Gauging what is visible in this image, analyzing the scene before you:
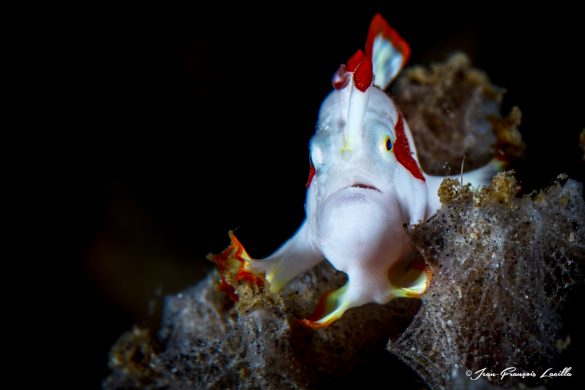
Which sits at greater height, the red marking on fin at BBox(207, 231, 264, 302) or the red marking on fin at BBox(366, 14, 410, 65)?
the red marking on fin at BBox(366, 14, 410, 65)

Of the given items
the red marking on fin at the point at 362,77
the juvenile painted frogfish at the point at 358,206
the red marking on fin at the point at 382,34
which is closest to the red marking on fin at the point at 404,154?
the juvenile painted frogfish at the point at 358,206

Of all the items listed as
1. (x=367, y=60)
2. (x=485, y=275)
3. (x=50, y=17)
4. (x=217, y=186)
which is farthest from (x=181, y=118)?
(x=485, y=275)

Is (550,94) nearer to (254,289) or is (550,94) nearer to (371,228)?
(371,228)

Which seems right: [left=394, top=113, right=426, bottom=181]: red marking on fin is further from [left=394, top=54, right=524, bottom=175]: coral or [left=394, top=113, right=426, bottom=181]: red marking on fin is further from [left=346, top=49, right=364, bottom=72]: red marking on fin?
[left=394, top=54, right=524, bottom=175]: coral

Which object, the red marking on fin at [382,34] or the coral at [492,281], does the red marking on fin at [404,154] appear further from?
the red marking on fin at [382,34]

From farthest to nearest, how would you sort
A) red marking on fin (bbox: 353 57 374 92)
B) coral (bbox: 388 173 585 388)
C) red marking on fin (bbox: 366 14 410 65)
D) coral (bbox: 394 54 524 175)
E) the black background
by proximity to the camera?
the black background < coral (bbox: 394 54 524 175) < red marking on fin (bbox: 366 14 410 65) < red marking on fin (bbox: 353 57 374 92) < coral (bbox: 388 173 585 388)

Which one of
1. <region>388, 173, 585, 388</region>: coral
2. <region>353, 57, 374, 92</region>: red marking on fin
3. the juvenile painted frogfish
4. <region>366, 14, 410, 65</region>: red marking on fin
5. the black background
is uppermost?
the black background

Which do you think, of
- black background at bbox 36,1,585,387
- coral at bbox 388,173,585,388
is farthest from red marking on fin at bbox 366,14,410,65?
black background at bbox 36,1,585,387
